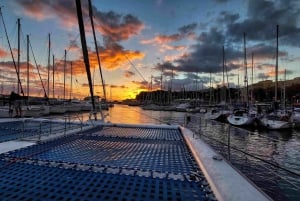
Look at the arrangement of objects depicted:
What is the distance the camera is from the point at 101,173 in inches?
191

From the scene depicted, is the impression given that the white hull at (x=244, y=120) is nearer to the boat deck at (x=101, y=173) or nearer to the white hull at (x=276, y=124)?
the white hull at (x=276, y=124)

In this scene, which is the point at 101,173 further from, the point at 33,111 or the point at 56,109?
the point at 56,109

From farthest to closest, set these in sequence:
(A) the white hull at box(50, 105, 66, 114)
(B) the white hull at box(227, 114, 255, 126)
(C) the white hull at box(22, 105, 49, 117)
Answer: (A) the white hull at box(50, 105, 66, 114)
(B) the white hull at box(227, 114, 255, 126)
(C) the white hull at box(22, 105, 49, 117)

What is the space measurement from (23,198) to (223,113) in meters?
50.4

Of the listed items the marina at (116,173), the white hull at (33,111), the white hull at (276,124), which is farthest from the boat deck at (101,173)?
the white hull at (276,124)

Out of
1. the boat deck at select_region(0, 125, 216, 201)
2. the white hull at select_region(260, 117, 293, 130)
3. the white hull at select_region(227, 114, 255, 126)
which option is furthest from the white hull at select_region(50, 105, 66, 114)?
the boat deck at select_region(0, 125, 216, 201)

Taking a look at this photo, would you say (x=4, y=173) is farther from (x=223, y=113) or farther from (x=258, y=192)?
(x=223, y=113)

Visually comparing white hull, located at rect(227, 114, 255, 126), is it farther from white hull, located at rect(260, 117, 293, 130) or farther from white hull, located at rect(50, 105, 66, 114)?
white hull, located at rect(50, 105, 66, 114)

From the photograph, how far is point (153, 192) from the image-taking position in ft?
12.9

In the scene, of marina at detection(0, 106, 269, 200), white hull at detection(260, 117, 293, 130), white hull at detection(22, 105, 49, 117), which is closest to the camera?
marina at detection(0, 106, 269, 200)

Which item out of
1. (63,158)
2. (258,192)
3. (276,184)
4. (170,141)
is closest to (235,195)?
(258,192)

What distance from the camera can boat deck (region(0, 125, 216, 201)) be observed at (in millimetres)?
3861

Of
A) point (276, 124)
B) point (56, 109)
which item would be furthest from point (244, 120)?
point (56, 109)

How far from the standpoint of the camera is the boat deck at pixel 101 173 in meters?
3.86
